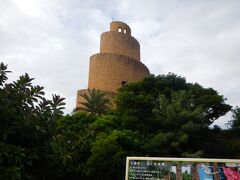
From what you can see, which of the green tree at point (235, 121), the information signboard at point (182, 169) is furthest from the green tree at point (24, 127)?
the green tree at point (235, 121)

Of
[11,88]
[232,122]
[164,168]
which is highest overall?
[232,122]

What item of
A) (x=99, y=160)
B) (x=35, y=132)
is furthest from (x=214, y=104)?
(x=35, y=132)

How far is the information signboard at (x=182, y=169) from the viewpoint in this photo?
793cm

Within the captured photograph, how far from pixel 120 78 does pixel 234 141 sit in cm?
1275

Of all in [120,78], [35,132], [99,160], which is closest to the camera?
[35,132]

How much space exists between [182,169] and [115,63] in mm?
23036

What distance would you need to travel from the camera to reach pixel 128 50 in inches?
1303

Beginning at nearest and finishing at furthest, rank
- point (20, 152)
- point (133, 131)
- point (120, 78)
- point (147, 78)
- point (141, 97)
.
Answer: point (20, 152) → point (133, 131) → point (141, 97) → point (147, 78) → point (120, 78)

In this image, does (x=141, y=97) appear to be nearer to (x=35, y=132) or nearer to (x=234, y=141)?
(x=234, y=141)

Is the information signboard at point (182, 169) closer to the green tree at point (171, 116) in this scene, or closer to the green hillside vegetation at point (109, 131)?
the green hillside vegetation at point (109, 131)

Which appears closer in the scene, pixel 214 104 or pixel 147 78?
pixel 214 104

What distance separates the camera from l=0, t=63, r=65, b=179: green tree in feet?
22.6

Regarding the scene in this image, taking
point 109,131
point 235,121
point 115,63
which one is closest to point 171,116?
point 109,131

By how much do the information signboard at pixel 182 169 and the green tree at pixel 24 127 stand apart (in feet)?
6.94
